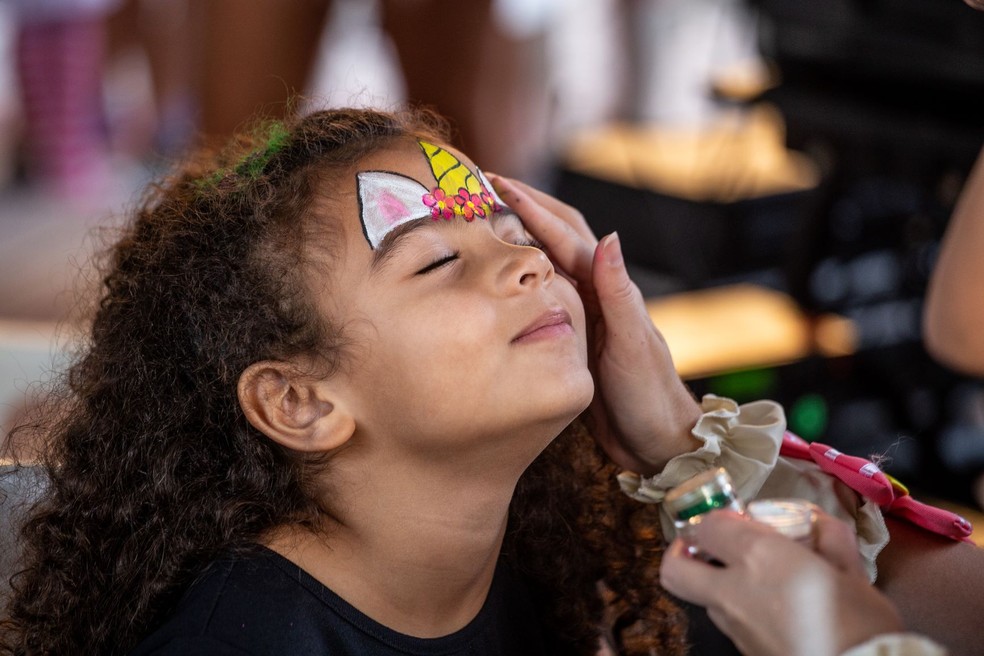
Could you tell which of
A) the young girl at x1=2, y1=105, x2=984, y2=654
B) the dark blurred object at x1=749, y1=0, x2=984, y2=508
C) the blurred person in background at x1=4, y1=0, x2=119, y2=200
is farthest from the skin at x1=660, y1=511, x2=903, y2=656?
the blurred person in background at x1=4, y1=0, x2=119, y2=200

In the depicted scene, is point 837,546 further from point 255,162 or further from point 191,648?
point 255,162

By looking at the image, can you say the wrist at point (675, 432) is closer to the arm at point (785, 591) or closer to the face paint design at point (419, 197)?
the face paint design at point (419, 197)

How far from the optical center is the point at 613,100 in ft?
16.0

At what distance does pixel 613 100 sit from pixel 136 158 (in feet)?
6.36

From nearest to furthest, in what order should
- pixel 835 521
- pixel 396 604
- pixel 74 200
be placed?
pixel 835 521, pixel 396 604, pixel 74 200

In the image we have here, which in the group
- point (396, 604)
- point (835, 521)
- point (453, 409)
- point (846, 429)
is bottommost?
point (846, 429)

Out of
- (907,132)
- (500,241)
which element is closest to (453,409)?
(500,241)

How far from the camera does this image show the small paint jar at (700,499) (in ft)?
2.65

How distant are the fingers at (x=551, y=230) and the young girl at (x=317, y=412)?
2.0 inches

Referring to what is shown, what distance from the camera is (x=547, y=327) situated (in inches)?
41.2

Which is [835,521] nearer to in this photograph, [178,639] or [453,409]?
[453,409]

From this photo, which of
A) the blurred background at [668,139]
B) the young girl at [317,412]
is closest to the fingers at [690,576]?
the young girl at [317,412]

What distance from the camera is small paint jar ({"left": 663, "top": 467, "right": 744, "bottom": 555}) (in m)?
0.81

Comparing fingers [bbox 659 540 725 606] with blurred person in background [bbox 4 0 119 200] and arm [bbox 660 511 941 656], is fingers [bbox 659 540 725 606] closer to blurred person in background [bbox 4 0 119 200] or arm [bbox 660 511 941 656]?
arm [bbox 660 511 941 656]
